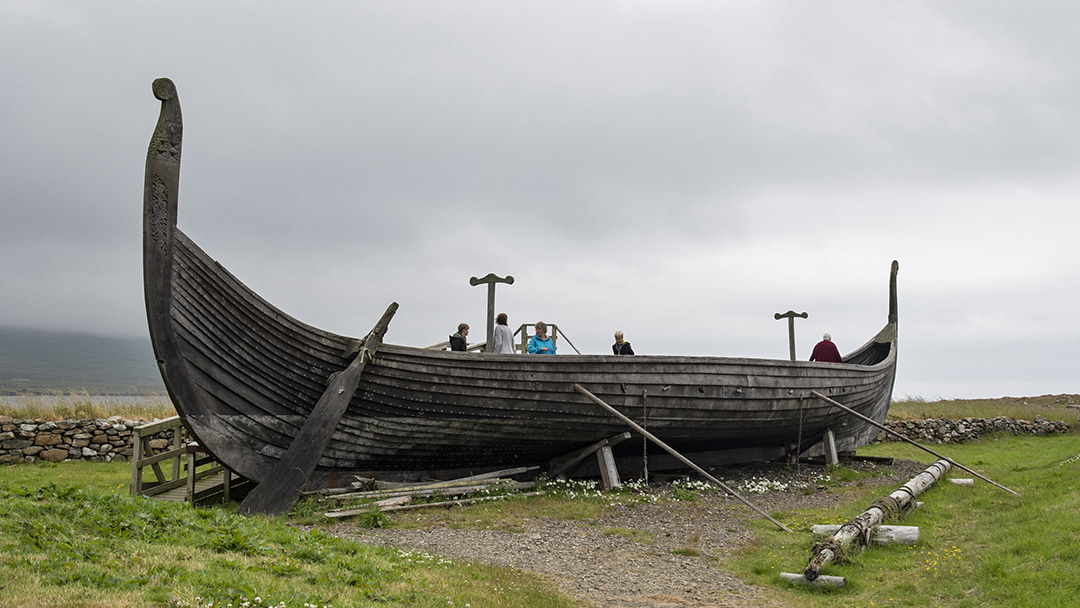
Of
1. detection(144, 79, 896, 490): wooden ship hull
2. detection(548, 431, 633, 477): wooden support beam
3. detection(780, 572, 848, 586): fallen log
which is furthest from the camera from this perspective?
detection(548, 431, 633, 477): wooden support beam

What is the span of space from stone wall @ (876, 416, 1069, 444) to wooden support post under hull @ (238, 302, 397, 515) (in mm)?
15943

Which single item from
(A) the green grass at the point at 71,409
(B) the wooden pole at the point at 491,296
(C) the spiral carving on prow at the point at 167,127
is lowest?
(A) the green grass at the point at 71,409

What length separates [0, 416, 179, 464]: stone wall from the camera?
1377 cm

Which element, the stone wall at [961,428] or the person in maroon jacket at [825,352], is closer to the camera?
the person in maroon jacket at [825,352]

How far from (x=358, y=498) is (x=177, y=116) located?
442 cm

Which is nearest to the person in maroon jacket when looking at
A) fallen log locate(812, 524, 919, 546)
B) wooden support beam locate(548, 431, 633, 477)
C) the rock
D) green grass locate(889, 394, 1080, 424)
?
wooden support beam locate(548, 431, 633, 477)

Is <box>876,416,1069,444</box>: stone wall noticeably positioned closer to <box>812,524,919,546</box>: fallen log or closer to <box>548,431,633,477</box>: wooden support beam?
<box>548,431,633,477</box>: wooden support beam

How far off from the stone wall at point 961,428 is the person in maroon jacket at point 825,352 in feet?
22.2

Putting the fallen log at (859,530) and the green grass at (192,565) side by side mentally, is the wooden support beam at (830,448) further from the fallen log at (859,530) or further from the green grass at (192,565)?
the green grass at (192,565)

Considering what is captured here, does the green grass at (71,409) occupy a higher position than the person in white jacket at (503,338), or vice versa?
the person in white jacket at (503,338)

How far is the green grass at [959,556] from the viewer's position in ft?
16.7

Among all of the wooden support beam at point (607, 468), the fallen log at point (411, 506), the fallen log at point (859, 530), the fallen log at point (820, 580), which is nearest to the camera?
the fallen log at point (820, 580)

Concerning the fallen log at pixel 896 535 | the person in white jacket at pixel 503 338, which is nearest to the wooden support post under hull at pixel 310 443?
the person in white jacket at pixel 503 338

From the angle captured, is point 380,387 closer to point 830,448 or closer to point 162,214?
point 162,214
